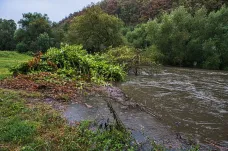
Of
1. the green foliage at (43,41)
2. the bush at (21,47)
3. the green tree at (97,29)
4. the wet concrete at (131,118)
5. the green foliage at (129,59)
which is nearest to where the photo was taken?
the wet concrete at (131,118)

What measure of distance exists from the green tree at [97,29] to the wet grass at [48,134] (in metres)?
24.0

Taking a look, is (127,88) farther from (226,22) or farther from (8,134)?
(226,22)

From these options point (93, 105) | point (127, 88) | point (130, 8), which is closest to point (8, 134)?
point (93, 105)

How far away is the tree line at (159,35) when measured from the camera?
952 inches

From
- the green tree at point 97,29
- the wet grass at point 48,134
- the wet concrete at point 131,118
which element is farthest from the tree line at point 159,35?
the wet grass at point 48,134

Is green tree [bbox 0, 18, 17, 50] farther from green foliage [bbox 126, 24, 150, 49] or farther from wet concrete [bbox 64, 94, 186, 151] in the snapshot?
wet concrete [bbox 64, 94, 186, 151]

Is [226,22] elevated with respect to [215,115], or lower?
elevated

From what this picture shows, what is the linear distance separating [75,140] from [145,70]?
46.3ft

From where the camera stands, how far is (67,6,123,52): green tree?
29500 millimetres

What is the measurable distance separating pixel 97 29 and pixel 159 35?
24.2ft

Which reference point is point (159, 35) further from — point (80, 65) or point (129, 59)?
point (80, 65)

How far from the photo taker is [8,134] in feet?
16.0

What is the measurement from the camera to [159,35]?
87.5 ft

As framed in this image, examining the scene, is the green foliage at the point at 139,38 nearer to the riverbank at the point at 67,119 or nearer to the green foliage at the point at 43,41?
the green foliage at the point at 43,41
